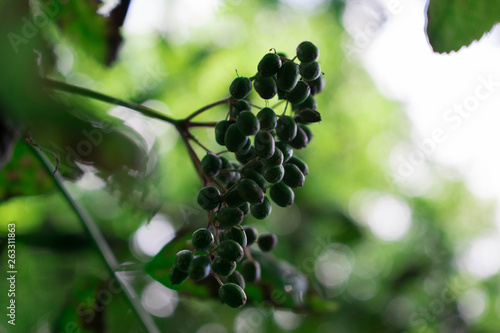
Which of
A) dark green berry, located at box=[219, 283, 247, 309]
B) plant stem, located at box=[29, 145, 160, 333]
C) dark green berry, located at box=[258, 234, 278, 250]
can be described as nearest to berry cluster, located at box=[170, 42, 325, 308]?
dark green berry, located at box=[219, 283, 247, 309]

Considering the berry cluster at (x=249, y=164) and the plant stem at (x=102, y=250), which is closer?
the berry cluster at (x=249, y=164)

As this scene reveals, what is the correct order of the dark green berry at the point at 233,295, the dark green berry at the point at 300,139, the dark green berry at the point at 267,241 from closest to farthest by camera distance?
the dark green berry at the point at 233,295 → the dark green berry at the point at 300,139 → the dark green berry at the point at 267,241

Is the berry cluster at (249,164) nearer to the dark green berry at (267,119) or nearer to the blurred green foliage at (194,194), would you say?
the dark green berry at (267,119)

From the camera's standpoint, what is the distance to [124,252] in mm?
2418

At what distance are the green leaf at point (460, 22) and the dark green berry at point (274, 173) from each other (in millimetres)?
393

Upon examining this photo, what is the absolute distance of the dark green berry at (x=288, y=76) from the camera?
0.85m

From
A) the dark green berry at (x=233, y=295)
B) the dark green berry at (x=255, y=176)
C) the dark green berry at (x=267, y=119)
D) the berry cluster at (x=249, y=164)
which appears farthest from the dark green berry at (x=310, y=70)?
the dark green berry at (x=233, y=295)

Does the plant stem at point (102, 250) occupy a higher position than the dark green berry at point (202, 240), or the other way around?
the dark green berry at point (202, 240)

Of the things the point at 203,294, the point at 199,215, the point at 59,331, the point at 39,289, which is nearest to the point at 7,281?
the point at 39,289

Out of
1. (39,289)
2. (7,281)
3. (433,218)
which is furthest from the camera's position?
(433,218)

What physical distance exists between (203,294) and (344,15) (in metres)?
2.97

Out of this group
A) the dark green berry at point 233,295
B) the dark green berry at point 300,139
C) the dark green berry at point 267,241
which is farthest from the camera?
the dark green berry at point 267,241

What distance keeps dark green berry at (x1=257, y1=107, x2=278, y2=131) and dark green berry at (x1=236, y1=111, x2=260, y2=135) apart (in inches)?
0.9

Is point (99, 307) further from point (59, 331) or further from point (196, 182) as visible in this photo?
point (196, 182)
